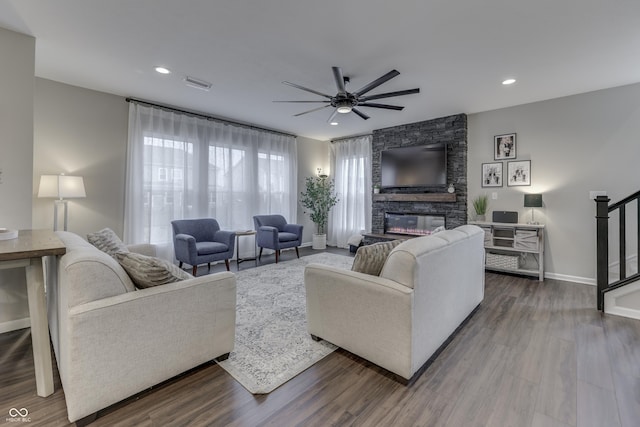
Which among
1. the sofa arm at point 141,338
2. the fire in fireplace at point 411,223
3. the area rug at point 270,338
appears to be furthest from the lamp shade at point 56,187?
the fire in fireplace at point 411,223

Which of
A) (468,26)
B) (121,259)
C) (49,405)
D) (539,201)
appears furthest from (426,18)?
(49,405)

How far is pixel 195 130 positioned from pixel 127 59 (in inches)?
70.8

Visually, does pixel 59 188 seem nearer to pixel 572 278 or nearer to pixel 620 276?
pixel 620 276

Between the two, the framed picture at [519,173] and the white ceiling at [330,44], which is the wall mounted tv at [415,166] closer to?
the framed picture at [519,173]

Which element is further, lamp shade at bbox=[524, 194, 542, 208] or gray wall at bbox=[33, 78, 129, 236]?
lamp shade at bbox=[524, 194, 542, 208]

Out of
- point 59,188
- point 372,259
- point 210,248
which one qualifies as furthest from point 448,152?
point 59,188

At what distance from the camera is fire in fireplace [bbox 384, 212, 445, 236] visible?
5.41m

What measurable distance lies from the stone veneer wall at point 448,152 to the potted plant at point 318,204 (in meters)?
1.21

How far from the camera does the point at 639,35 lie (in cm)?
254

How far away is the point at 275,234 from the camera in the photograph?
16.3ft

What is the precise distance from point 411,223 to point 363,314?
4103 mm

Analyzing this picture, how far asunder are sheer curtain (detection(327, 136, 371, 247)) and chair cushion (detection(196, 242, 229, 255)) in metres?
3.14

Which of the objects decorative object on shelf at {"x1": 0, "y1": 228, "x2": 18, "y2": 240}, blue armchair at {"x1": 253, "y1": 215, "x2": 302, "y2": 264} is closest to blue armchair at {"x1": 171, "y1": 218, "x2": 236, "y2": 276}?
blue armchair at {"x1": 253, "y1": 215, "x2": 302, "y2": 264}

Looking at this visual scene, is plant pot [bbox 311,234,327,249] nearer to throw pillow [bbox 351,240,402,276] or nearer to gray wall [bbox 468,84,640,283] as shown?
gray wall [bbox 468,84,640,283]
